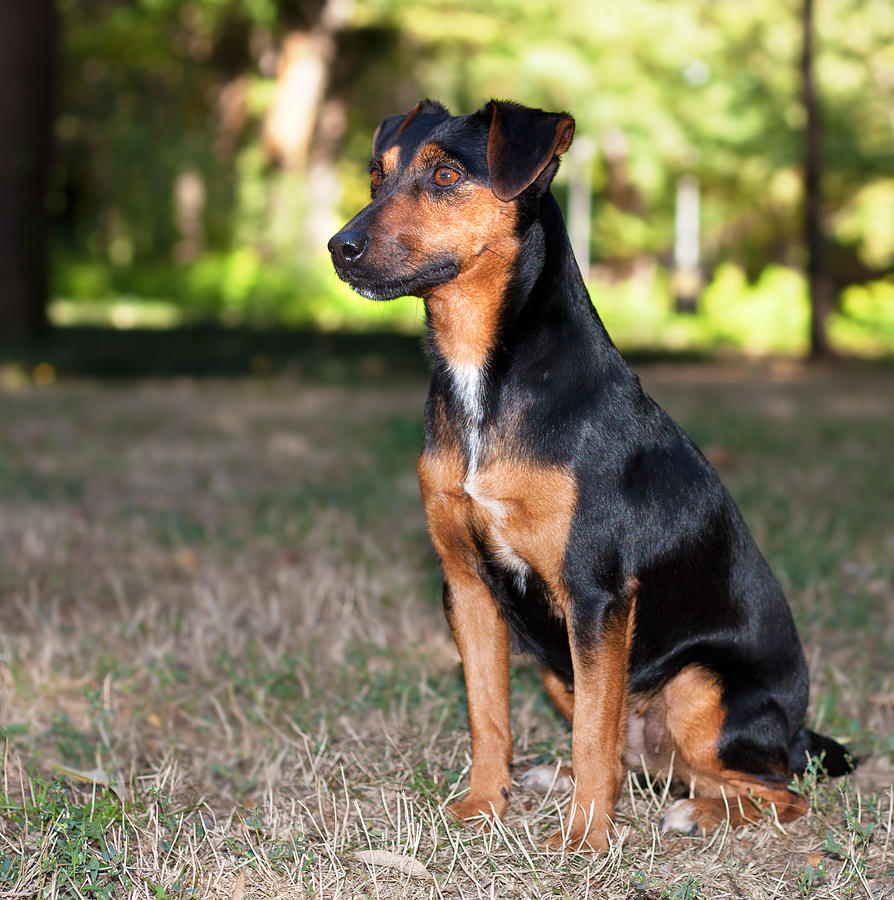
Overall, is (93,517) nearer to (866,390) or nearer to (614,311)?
(866,390)

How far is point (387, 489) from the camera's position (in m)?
7.42

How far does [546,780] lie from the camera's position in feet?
11.7

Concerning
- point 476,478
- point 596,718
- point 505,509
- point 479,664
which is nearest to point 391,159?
point 476,478

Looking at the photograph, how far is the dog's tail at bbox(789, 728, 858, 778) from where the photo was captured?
3492mm

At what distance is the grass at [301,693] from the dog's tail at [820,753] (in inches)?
4.3

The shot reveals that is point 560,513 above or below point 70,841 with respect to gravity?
above

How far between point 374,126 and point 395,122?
2405cm

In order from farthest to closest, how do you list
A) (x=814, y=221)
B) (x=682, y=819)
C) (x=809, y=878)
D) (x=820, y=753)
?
(x=814, y=221) → (x=820, y=753) → (x=682, y=819) → (x=809, y=878)

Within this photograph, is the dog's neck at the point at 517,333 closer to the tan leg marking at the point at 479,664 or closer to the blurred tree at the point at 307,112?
the tan leg marking at the point at 479,664

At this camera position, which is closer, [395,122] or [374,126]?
[395,122]

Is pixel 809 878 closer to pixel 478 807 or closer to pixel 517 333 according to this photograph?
pixel 478 807

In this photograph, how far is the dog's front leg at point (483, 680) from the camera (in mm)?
3355

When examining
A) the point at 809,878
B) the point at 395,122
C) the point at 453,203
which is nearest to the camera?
the point at 809,878

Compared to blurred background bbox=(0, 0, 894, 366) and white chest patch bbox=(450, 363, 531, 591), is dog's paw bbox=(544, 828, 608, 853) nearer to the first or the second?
white chest patch bbox=(450, 363, 531, 591)
